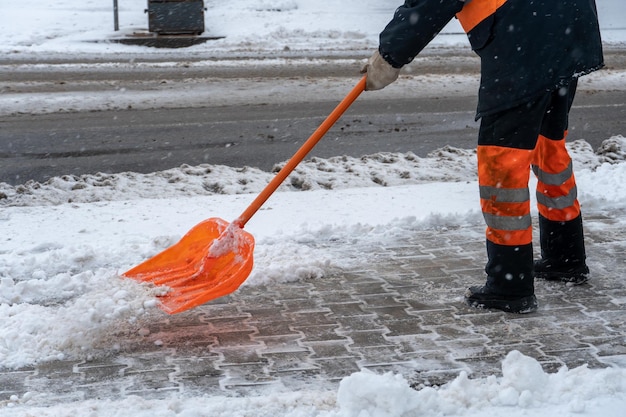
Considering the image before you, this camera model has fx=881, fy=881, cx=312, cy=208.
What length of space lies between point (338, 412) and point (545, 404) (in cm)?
67

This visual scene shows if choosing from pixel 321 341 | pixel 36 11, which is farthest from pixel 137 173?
pixel 36 11

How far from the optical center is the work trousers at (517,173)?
11.9ft

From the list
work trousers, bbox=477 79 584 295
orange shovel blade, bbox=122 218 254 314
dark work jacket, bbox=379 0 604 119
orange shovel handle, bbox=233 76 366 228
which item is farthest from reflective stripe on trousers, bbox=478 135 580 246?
orange shovel blade, bbox=122 218 254 314

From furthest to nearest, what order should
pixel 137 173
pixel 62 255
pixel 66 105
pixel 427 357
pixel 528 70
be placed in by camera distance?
pixel 66 105 → pixel 137 173 → pixel 62 255 → pixel 528 70 → pixel 427 357

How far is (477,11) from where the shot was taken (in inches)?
141

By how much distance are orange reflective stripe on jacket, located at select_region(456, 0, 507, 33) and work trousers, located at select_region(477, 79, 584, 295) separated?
1.28ft

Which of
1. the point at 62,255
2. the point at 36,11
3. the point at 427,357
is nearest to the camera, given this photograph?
the point at 427,357

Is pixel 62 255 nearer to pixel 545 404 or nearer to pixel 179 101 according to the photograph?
pixel 545 404

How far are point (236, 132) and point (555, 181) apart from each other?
5.07m

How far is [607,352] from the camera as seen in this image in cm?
334

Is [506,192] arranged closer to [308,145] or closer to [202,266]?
[308,145]

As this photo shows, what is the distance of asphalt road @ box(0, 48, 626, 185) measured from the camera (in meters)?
7.53

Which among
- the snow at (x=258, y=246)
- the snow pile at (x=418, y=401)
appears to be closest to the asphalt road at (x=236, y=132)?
the snow at (x=258, y=246)

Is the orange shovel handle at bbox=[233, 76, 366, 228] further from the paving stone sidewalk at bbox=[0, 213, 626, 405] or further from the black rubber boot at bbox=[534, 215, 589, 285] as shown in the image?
the black rubber boot at bbox=[534, 215, 589, 285]
